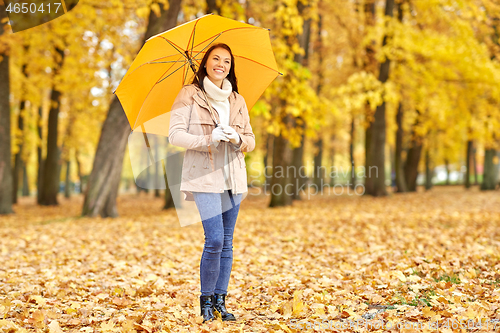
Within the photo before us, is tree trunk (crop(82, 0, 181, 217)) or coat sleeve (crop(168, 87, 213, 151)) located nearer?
coat sleeve (crop(168, 87, 213, 151))

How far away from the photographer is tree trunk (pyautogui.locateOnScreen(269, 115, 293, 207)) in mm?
13523

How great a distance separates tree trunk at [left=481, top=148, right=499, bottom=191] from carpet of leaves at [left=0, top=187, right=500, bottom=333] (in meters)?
13.0

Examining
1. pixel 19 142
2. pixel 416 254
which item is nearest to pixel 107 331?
pixel 416 254

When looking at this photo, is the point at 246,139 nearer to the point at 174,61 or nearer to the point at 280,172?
the point at 174,61

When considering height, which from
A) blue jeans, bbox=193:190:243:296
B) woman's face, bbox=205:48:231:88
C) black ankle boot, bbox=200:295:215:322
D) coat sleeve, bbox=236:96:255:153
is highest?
woman's face, bbox=205:48:231:88

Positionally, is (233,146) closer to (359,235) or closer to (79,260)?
(79,260)

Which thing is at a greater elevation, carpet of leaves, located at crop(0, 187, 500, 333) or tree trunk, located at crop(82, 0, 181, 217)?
tree trunk, located at crop(82, 0, 181, 217)

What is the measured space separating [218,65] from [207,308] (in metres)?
1.87

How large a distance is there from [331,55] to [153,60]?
18428 mm

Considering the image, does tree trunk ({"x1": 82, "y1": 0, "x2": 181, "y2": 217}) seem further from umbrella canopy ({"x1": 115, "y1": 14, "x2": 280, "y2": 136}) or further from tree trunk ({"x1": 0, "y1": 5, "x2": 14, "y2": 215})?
umbrella canopy ({"x1": 115, "y1": 14, "x2": 280, "y2": 136})

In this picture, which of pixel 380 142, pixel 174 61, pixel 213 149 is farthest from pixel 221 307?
pixel 380 142

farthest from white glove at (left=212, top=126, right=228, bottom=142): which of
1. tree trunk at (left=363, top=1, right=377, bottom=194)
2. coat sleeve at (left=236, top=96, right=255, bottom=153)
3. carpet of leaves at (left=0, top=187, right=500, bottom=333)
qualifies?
tree trunk at (left=363, top=1, right=377, bottom=194)

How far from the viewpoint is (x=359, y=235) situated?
7629 mm

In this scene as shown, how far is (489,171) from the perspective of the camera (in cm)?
2036
